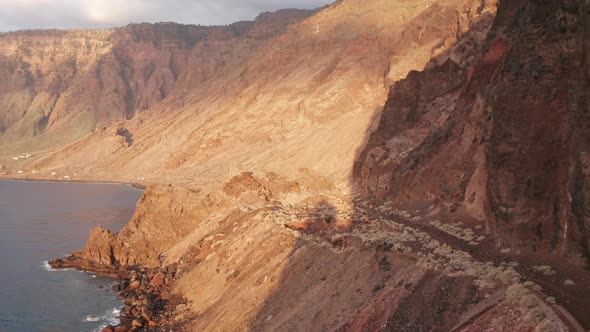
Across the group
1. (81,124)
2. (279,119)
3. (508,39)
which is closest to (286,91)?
(279,119)

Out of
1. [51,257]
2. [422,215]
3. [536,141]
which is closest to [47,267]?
[51,257]

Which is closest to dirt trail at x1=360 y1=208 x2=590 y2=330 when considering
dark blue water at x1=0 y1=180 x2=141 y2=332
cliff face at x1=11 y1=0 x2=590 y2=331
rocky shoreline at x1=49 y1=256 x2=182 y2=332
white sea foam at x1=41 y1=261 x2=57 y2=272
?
cliff face at x1=11 y1=0 x2=590 y2=331

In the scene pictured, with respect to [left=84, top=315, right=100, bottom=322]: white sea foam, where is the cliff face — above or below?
above

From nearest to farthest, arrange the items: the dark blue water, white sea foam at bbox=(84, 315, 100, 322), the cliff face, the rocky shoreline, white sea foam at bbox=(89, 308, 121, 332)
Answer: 1. the cliff face
2. the rocky shoreline
3. white sea foam at bbox=(89, 308, 121, 332)
4. white sea foam at bbox=(84, 315, 100, 322)
5. the dark blue water

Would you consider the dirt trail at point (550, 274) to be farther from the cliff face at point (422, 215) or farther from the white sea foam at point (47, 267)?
the white sea foam at point (47, 267)

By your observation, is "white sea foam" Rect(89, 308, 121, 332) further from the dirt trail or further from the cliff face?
the dirt trail

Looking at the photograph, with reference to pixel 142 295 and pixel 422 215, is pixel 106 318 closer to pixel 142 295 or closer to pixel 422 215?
pixel 142 295
